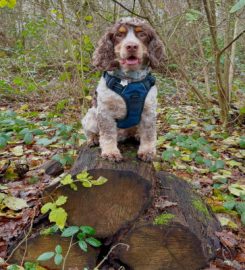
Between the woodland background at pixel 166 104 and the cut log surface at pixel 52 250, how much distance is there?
738mm

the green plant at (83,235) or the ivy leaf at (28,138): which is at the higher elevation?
the ivy leaf at (28,138)

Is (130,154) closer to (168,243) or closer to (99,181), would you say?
(99,181)

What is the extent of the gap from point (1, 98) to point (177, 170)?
5.55m

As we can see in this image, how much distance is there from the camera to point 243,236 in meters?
3.53

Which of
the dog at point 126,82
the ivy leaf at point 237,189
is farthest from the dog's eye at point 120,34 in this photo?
the ivy leaf at point 237,189

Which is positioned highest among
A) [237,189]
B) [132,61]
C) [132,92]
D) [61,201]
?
[132,61]

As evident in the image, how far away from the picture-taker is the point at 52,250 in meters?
2.95

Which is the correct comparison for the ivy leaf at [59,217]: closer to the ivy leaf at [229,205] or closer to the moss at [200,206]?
the moss at [200,206]

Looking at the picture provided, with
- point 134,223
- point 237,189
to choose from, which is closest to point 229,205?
point 237,189

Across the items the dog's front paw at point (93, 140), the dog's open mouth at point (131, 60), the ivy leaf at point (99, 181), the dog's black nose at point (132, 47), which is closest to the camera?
the ivy leaf at point (99, 181)

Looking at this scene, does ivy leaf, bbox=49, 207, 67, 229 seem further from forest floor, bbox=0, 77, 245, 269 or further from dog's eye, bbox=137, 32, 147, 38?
dog's eye, bbox=137, 32, 147, 38

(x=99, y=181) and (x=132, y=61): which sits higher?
(x=132, y=61)

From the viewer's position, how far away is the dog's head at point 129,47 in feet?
10.2

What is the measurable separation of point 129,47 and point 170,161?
2.27 m
